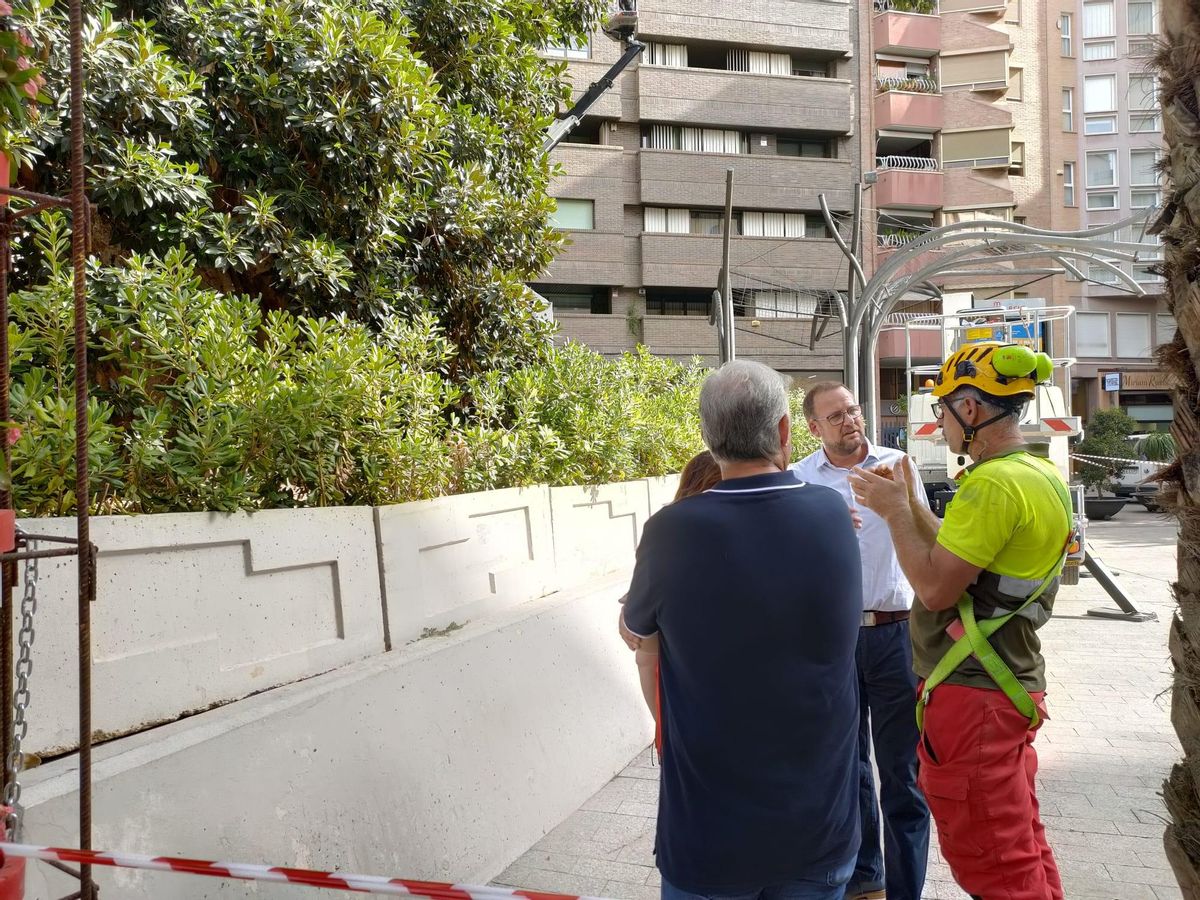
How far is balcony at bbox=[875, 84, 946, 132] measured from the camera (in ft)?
145

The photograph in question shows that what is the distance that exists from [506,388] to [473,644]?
129 inches

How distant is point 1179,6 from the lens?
2189mm

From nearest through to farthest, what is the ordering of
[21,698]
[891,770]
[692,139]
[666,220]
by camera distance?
[21,698], [891,770], [666,220], [692,139]

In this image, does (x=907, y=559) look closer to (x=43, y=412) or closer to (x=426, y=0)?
(x=43, y=412)

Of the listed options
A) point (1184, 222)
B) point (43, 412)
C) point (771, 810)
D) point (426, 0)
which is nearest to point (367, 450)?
point (43, 412)

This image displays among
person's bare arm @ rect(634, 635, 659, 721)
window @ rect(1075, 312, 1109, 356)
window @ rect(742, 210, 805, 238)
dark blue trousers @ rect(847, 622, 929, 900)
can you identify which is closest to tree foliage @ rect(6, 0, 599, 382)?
dark blue trousers @ rect(847, 622, 929, 900)

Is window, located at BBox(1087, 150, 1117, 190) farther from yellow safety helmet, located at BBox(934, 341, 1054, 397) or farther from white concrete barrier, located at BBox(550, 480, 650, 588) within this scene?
yellow safety helmet, located at BBox(934, 341, 1054, 397)

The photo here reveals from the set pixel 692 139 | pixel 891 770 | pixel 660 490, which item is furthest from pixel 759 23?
pixel 891 770

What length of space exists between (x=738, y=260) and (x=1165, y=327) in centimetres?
4024

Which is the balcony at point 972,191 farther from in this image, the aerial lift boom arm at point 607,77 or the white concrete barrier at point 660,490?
the white concrete barrier at point 660,490

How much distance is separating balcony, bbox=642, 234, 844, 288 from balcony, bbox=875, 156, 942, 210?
331cm

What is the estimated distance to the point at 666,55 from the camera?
4194 centimetres

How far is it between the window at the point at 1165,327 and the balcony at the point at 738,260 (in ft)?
127

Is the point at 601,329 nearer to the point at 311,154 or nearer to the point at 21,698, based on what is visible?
the point at 311,154
